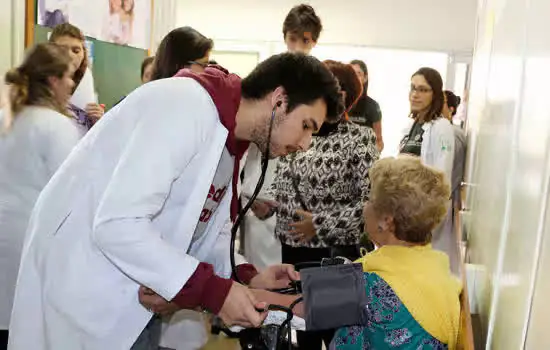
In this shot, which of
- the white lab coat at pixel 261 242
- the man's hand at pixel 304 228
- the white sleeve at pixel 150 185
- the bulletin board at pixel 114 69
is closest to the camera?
the white sleeve at pixel 150 185

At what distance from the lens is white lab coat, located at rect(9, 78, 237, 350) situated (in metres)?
1.08

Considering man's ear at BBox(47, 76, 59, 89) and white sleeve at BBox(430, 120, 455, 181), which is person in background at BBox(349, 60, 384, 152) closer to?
white sleeve at BBox(430, 120, 455, 181)

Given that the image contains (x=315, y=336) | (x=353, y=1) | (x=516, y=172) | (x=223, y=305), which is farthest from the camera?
(x=353, y=1)

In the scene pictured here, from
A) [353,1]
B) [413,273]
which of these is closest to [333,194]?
[413,273]

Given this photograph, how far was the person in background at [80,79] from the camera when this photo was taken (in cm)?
245

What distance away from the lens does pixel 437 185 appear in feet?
4.67

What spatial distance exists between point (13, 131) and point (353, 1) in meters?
5.69

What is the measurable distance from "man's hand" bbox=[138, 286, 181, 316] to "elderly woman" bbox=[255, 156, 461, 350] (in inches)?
7.4

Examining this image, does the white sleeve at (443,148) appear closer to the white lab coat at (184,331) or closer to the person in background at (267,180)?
the person in background at (267,180)

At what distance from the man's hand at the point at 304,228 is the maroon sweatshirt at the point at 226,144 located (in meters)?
0.76

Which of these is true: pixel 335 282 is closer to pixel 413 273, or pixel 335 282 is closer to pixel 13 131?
pixel 413 273

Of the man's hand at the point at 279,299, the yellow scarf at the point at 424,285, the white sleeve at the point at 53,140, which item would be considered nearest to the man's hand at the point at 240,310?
the man's hand at the point at 279,299

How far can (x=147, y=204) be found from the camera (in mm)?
1081

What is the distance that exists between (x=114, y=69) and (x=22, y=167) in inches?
54.0
